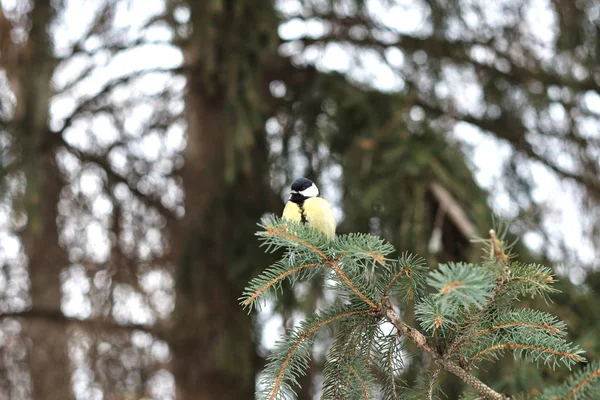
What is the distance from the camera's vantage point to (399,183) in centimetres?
362

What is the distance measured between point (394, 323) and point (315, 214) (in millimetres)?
605

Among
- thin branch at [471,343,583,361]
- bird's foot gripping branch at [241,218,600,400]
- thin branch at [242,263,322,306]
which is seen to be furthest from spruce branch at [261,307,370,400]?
thin branch at [471,343,583,361]

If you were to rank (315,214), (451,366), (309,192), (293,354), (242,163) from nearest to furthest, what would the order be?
(451,366) → (293,354) → (315,214) → (309,192) → (242,163)

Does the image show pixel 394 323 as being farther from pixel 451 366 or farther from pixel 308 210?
pixel 308 210

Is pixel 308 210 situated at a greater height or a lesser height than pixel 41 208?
greater

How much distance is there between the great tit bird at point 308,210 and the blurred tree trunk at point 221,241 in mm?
2039

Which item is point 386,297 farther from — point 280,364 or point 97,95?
point 97,95

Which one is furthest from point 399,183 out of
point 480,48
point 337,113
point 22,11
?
point 22,11

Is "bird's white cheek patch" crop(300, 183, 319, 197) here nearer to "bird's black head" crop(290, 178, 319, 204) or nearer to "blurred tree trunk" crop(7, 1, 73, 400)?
"bird's black head" crop(290, 178, 319, 204)

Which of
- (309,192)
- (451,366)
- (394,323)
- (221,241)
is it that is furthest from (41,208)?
(451,366)

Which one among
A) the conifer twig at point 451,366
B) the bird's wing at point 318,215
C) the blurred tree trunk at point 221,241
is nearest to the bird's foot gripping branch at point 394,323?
the conifer twig at point 451,366

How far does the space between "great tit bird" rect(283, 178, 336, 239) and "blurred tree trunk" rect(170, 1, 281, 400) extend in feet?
6.69

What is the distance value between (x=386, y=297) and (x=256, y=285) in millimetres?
308

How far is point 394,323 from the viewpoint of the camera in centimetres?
156
